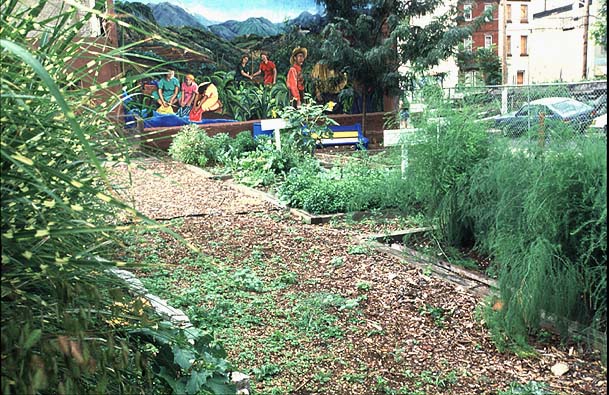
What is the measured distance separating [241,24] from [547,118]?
43.1ft

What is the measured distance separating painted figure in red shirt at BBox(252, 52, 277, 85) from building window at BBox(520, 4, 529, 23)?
31.8 metres

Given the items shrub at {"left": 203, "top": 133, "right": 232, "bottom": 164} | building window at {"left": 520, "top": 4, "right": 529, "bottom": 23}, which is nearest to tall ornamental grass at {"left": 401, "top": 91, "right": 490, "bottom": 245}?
shrub at {"left": 203, "top": 133, "right": 232, "bottom": 164}

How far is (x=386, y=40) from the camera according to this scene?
586 inches

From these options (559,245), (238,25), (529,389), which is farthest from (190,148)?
(529,389)

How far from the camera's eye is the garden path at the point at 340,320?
3225 millimetres

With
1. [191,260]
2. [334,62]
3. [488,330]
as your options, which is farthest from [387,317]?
[334,62]

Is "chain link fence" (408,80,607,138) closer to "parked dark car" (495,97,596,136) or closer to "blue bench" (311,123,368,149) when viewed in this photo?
"parked dark car" (495,97,596,136)

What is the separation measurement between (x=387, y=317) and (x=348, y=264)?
119 cm

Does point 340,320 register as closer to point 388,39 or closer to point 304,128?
point 304,128

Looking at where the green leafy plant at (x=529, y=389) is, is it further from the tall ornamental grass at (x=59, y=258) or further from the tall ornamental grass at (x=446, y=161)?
the tall ornamental grass at (x=446, y=161)

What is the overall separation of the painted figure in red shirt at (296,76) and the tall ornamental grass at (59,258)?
14.6 m

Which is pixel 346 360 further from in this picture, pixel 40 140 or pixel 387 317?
pixel 40 140

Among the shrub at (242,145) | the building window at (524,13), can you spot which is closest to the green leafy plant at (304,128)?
the shrub at (242,145)

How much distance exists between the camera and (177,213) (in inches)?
302
